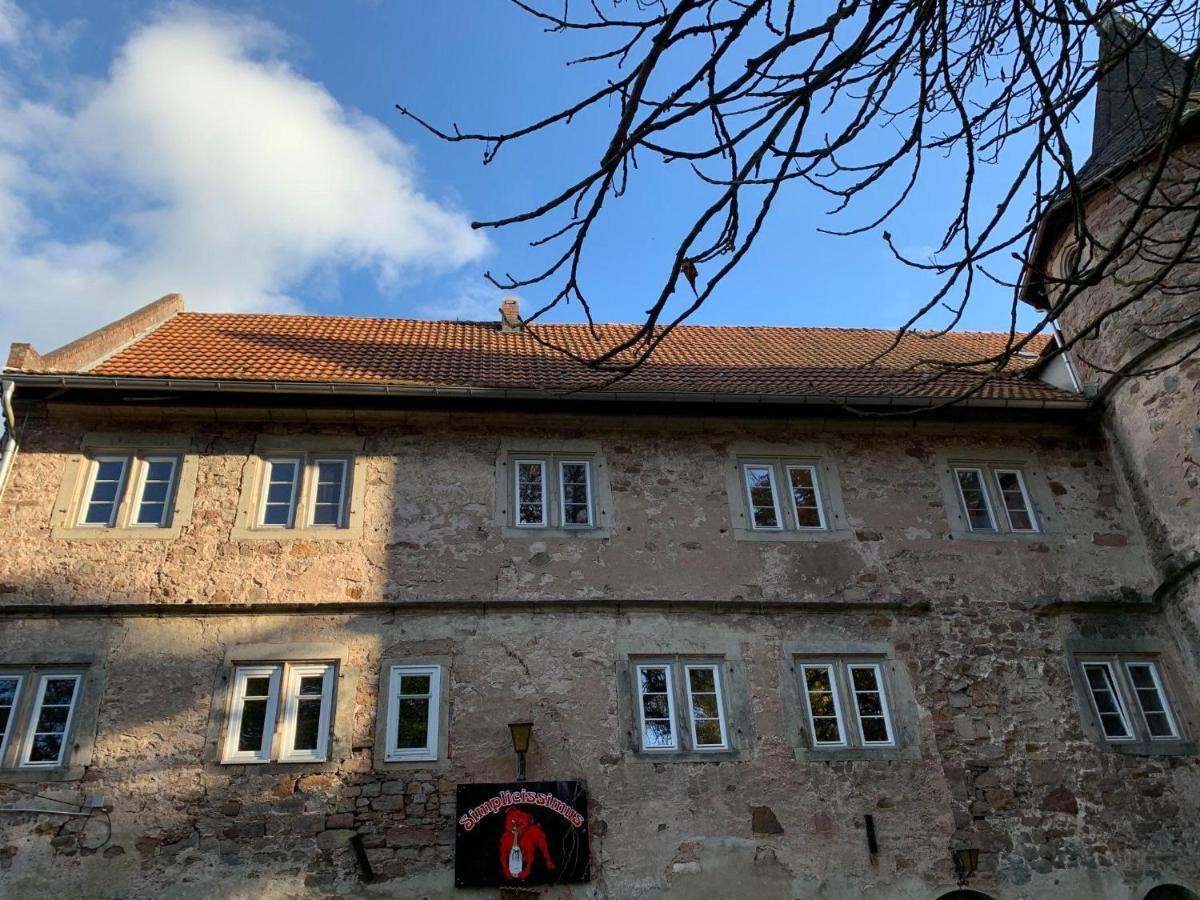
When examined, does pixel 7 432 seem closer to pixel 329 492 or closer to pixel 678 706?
pixel 329 492

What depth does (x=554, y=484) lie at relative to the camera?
9883 mm

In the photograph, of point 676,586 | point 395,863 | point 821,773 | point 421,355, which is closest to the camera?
point 395,863

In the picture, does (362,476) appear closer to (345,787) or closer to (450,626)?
(450,626)

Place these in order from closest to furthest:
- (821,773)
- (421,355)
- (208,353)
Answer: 1. (821,773)
2. (208,353)
3. (421,355)

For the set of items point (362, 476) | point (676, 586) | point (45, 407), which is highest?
point (45, 407)

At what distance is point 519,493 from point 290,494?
2.24 m

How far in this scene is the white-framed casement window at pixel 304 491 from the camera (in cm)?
937

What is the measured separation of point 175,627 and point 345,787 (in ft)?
6.95

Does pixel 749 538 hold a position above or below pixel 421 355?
below

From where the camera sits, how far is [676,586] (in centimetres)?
932

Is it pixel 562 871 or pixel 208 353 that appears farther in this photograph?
pixel 208 353

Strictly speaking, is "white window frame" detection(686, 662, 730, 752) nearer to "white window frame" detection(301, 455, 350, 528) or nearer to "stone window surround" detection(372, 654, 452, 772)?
"stone window surround" detection(372, 654, 452, 772)

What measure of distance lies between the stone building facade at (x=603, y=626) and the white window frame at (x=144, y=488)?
0.03 meters

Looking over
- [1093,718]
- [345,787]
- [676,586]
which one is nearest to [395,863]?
A: [345,787]
